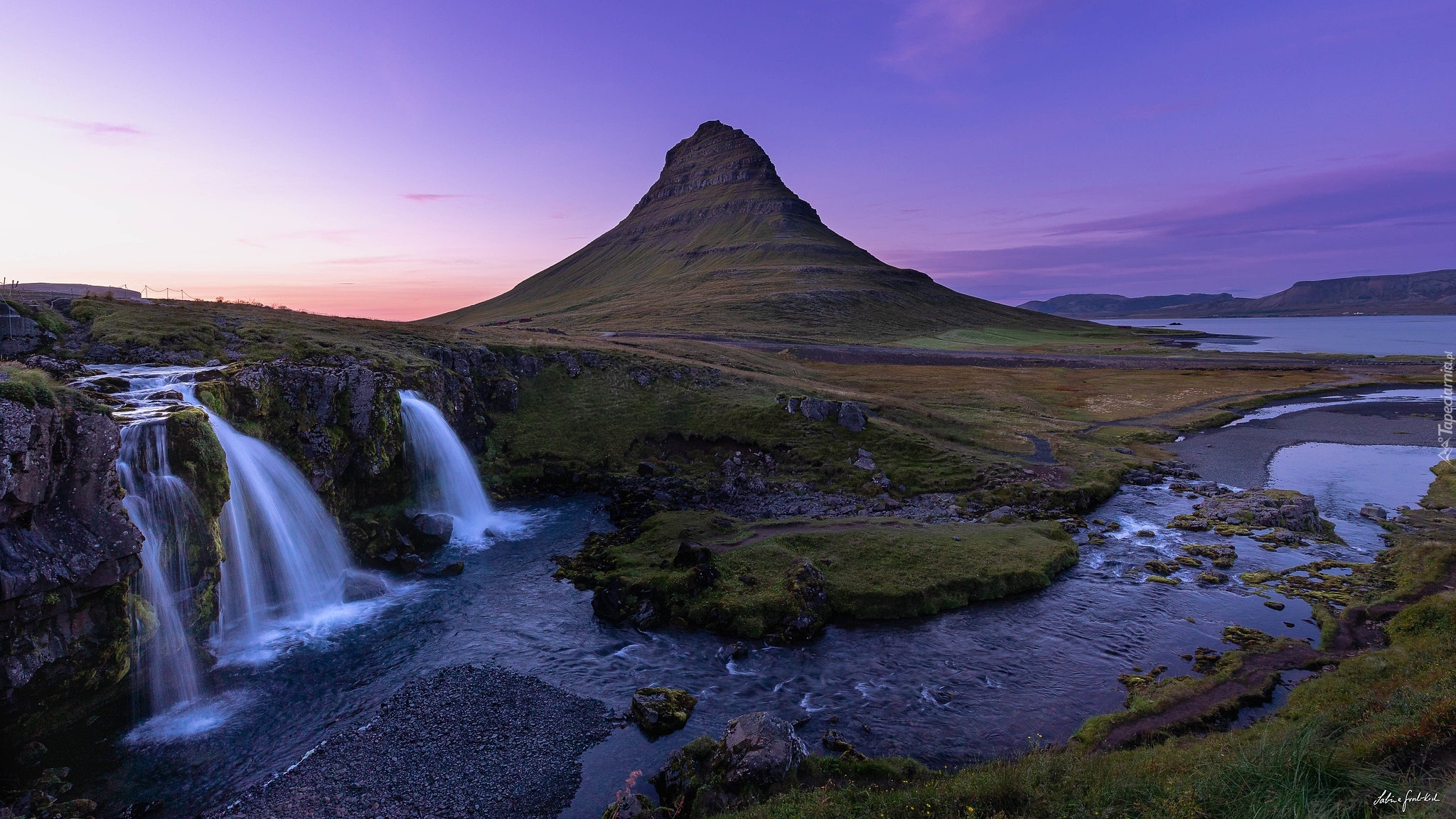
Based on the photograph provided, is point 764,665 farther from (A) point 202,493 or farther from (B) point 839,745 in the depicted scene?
(A) point 202,493

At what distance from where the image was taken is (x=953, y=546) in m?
40.2

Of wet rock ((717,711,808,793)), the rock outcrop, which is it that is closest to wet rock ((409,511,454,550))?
wet rock ((717,711,808,793))

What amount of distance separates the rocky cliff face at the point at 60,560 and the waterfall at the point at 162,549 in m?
1.49

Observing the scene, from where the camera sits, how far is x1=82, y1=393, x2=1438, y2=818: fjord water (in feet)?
75.9

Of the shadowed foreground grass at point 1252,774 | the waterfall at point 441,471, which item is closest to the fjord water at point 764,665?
the shadowed foreground grass at point 1252,774

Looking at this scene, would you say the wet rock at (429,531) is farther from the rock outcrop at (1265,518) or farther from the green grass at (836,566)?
the rock outcrop at (1265,518)

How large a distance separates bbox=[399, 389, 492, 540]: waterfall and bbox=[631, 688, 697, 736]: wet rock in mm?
25692

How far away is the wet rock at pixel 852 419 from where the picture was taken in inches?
2547

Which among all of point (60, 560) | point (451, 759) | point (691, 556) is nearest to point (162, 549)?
point (60, 560)

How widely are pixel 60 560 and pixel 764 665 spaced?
26837mm

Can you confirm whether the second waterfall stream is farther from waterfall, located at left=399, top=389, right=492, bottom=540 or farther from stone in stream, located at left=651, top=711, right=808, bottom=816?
stone in stream, located at left=651, top=711, right=808, bottom=816

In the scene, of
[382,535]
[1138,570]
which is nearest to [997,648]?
[1138,570]

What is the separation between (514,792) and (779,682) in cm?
1147

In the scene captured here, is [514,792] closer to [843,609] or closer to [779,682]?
[779,682]
